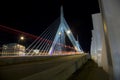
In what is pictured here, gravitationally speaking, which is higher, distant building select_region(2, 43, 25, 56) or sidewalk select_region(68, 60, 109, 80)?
distant building select_region(2, 43, 25, 56)

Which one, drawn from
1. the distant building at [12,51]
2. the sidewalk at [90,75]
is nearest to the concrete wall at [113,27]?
the sidewalk at [90,75]

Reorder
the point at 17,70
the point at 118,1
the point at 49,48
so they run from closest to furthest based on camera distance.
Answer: the point at 118,1
the point at 17,70
the point at 49,48

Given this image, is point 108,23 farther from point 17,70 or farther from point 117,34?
point 17,70

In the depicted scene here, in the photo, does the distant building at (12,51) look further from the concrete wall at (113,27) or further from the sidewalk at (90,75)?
the concrete wall at (113,27)

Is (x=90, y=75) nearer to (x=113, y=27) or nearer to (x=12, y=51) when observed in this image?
(x=113, y=27)

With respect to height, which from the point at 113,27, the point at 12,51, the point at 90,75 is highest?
the point at 12,51

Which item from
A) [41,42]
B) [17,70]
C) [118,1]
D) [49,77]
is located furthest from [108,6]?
[41,42]

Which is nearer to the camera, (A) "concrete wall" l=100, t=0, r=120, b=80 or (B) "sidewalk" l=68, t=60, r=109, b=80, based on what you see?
(A) "concrete wall" l=100, t=0, r=120, b=80

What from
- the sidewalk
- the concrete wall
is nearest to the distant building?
the sidewalk

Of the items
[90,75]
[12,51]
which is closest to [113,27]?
[90,75]

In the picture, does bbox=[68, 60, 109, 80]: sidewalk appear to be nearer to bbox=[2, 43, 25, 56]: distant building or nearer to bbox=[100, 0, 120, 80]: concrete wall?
bbox=[100, 0, 120, 80]: concrete wall

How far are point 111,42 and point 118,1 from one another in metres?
0.40

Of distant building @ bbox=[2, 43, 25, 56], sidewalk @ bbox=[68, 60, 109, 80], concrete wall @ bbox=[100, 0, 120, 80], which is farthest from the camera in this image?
distant building @ bbox=[2, 43, 25, 56]

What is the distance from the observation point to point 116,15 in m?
1.32
